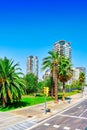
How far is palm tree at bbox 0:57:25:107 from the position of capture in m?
42.4

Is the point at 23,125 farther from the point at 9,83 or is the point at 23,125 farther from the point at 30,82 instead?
the point at 30,82

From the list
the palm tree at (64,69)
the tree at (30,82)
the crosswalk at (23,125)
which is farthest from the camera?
the tree at (30,82)

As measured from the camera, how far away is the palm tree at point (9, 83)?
4244 cm

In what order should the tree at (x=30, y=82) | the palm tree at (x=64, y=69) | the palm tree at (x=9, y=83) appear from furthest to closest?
the tree at (x=30, y=82) < the palm tree at (x=64, y=69) < the palm tree at (x=9, y=83)

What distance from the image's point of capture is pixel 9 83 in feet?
140

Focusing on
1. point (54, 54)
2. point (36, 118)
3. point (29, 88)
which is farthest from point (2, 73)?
point (29, 88)

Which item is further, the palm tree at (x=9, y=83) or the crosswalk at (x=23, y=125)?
the palm tree at (x=9, y=83)

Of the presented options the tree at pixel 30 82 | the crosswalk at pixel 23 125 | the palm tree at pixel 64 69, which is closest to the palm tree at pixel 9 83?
the crosswalk at pixel 23 125

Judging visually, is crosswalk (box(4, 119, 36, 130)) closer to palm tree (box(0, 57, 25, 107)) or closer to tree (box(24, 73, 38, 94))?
palm tree (box(0, 57, 25, 107))

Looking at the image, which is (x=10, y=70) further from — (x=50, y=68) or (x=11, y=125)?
(x=50, y=68)

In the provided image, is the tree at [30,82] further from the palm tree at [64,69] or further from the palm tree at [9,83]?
the palm tree at [9,83]

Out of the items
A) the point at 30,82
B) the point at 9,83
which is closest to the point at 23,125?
the point at 9,83

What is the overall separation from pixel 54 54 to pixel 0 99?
21098 millimetres

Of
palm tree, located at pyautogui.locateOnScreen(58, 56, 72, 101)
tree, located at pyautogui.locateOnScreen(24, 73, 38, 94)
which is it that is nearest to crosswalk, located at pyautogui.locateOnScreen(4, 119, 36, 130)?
palm tree, located at pyautogui.locateOnScreen(58, 56, 72, 101)
